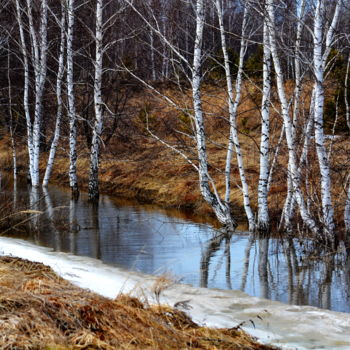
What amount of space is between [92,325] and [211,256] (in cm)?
589

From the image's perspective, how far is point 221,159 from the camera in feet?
67.3

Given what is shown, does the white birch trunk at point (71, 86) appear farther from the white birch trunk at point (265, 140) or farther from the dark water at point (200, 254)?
the white birch trunk at point (265, 140)

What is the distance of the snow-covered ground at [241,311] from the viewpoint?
5.87m

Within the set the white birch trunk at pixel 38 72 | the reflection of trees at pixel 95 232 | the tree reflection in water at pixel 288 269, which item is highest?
the white birch trunk at pixel 38 72

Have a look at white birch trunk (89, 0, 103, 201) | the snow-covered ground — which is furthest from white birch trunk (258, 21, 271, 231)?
white birch trunk (89, 0, 103, 201)

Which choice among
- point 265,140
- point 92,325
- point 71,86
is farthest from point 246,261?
point 71,86

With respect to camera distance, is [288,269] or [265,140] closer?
[288,269]

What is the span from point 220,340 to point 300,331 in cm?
123

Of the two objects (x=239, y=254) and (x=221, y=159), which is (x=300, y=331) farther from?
(x=221, y=159)

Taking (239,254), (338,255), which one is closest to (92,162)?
(239,254)

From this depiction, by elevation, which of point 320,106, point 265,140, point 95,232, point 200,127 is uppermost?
point 320,106

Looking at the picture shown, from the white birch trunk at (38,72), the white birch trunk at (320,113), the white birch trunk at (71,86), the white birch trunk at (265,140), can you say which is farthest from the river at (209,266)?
the white birch trunk at (38,72)

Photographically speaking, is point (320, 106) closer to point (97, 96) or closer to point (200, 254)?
point (200, 254)

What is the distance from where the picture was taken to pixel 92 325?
5.19m
